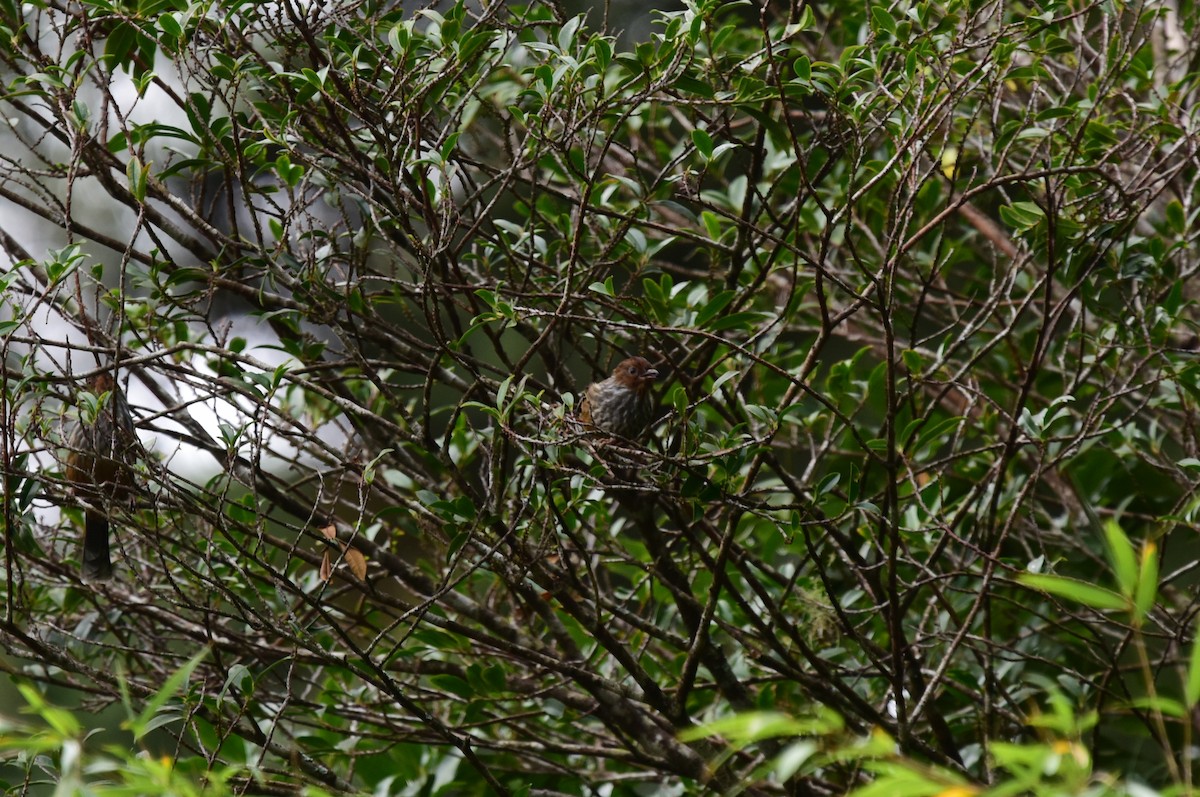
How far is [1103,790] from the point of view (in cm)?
124

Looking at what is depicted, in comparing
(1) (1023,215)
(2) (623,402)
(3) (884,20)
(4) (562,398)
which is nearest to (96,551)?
(4) (562,398)

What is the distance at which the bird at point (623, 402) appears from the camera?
3.51 meters

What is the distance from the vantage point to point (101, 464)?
300 centimetres

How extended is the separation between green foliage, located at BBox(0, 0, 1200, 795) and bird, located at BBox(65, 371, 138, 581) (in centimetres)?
5

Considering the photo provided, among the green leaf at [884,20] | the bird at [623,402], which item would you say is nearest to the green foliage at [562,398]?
the green leaf at [884,20]

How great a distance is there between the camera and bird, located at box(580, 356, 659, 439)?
3.51m

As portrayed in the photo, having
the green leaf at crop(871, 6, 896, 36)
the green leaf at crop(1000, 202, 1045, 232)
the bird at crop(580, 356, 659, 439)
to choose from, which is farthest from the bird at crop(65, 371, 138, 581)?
the green leaf at crop(1000, 202, 1045, 232)

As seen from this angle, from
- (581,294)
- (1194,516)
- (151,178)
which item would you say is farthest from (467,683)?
(1194,516)

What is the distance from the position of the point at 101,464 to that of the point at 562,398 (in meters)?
1.21

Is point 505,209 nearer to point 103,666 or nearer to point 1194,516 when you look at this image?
point 103,666

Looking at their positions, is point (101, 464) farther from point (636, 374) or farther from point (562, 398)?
point (636, 374)

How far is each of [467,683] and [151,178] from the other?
61.9 inches

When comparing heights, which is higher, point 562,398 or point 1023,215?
point 1023,215

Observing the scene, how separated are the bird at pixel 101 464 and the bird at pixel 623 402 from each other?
1.31 meters
